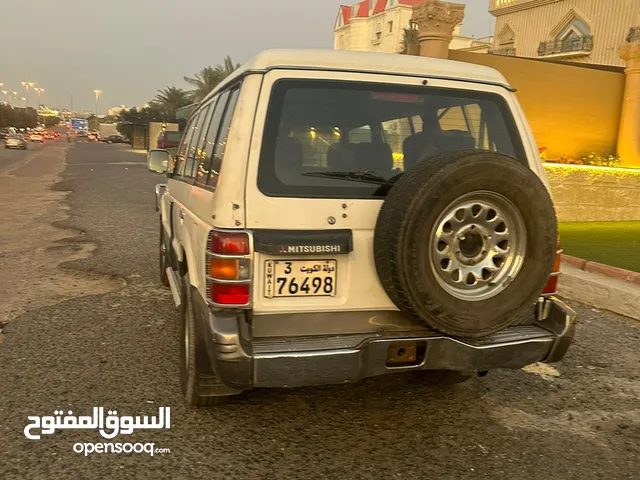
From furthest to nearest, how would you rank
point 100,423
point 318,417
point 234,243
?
1. point 318,417
2. point 100,423
3. point 234,243

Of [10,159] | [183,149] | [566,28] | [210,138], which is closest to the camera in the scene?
[210,138]

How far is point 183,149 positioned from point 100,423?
9.03 feet

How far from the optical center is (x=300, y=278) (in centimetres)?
273

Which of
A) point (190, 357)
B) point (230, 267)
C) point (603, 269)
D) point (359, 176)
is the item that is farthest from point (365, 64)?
point (603, 269)

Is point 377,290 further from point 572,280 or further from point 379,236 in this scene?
point 572,280

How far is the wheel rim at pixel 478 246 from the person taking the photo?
271cm

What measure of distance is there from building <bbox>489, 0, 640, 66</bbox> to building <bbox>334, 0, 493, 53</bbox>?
2624cm

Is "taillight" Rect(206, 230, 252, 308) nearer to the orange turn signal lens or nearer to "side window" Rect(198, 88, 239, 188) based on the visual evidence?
the orange turn signal lens

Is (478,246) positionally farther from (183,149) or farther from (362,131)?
(183,149)

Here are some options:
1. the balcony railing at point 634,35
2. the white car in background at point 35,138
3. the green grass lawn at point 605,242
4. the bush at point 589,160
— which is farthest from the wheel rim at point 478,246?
the white car in background at point 35,138

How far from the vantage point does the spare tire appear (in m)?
2.61

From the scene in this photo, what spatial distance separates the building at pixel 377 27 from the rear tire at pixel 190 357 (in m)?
64.2

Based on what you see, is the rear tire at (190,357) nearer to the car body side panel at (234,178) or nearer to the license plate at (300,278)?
the car body side panel at (234,178)

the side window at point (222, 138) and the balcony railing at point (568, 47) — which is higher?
the balcony railing at point (568, 47)
